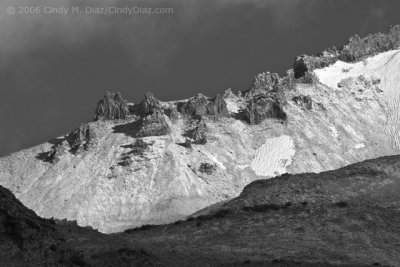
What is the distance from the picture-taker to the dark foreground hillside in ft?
125

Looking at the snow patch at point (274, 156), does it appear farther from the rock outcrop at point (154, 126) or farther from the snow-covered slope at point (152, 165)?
the rock outcrop at point (154, 126)

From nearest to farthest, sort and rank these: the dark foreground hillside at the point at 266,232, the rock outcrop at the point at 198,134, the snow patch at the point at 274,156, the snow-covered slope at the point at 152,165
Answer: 1. the dark foreground hillside at the point at 266,232
2. the snow-covered slope at the point at 152,165
3. the snow patch at the point at 274,156
4. the rock outcrop at the point at 198,134

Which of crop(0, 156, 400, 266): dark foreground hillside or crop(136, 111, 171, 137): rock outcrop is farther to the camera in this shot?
crop(136, 111, 171, 137): rock outcrop

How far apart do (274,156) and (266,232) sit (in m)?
118

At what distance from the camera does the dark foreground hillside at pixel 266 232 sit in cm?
3822

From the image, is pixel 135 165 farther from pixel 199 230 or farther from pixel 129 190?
pixel 199 230

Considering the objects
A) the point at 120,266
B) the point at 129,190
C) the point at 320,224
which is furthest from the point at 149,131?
the point at 120,266

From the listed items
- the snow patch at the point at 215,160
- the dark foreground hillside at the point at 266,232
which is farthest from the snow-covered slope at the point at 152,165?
the dark foreground hillside at the point at 266,232

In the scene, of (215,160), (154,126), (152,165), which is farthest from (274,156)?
(152,165)

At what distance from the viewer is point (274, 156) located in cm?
18662

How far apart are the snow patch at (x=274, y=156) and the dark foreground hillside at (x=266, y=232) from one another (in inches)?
3215

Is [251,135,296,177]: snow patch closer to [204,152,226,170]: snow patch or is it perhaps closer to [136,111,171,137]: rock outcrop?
[204,152,226,170]: snow patch

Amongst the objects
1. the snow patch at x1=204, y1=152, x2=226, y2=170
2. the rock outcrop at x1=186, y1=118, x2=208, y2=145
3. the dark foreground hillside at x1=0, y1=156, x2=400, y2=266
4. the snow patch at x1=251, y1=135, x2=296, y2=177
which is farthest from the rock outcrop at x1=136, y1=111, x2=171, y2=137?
the dark foreground hillside at x1=0, y1=156, x2=400, y2=266

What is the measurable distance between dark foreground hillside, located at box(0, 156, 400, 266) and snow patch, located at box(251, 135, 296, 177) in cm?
8165
